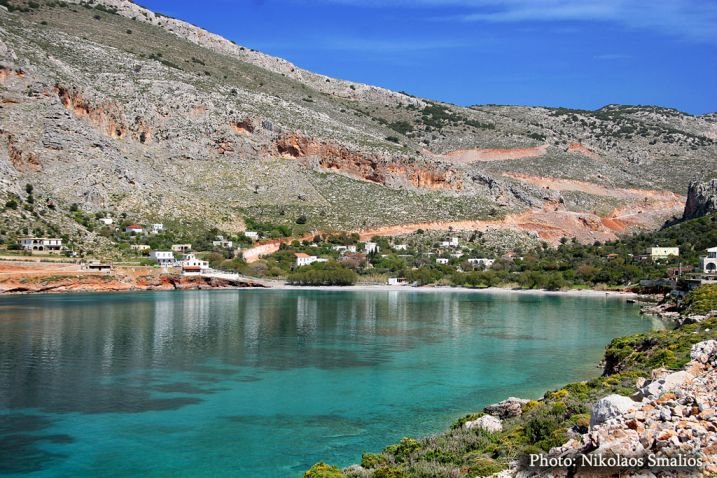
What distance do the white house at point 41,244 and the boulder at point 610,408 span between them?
214ft

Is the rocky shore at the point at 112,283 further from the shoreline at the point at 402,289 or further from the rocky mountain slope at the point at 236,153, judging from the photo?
the rocky mountain slope at the point at 236,153

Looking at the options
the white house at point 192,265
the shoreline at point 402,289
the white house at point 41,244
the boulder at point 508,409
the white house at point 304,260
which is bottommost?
the boulder at point 508,409

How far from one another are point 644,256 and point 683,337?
196 feet

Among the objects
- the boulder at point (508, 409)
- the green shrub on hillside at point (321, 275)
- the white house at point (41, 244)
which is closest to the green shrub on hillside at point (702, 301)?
the boulder at point (508, 409)

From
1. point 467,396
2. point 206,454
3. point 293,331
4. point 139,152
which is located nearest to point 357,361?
point 467,396

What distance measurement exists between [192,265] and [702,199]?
63449 mm

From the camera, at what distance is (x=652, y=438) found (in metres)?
8.71

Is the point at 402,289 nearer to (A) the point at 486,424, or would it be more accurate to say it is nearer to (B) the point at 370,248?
(B) the point at 370,248

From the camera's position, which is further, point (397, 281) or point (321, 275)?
point (397, 281)

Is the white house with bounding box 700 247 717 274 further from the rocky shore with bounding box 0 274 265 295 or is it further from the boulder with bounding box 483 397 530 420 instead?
the boulder with bounding box 483 397 530 420

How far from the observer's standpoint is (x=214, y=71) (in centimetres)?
11156

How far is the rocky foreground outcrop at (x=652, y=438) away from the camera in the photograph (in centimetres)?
838

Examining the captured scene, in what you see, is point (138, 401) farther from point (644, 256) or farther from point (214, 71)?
point (214, 71)

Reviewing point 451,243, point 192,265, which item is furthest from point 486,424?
point 451,243
